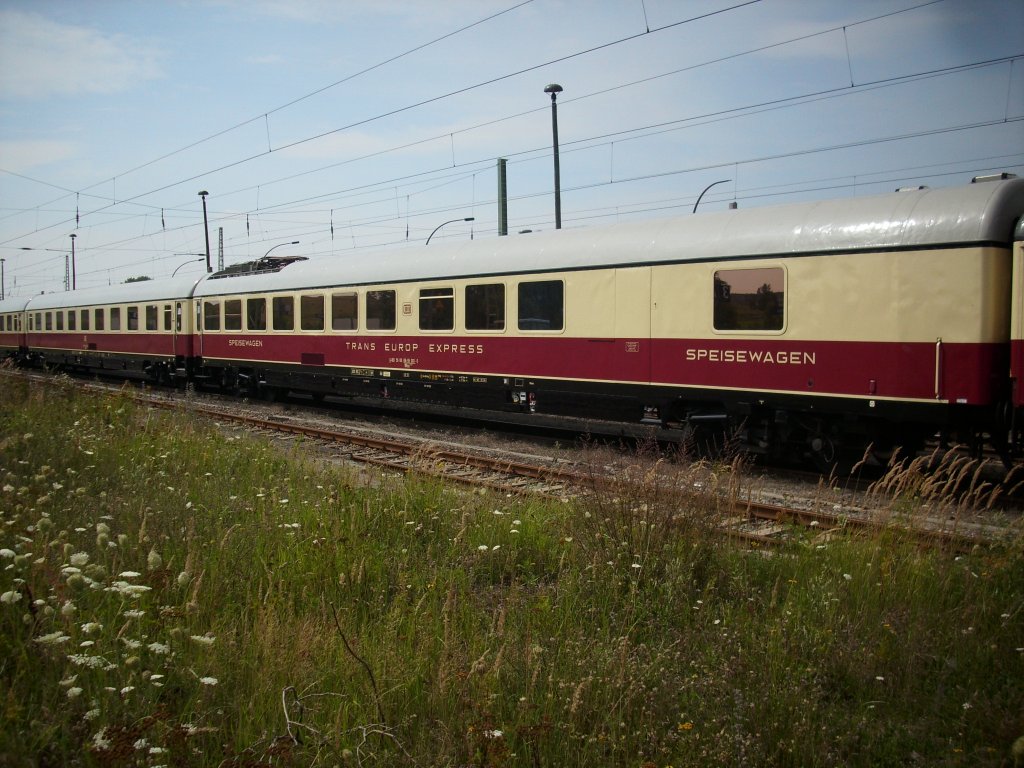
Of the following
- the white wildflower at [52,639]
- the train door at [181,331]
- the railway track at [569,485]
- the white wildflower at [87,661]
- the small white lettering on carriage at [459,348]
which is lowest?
the railway track at [569,485]

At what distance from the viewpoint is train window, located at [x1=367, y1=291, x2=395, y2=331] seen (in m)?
14.8

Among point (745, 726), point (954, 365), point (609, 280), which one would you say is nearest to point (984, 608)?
point (745, 726)

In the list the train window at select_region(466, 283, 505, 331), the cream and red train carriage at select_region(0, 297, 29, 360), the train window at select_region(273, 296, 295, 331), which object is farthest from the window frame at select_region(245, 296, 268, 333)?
the cream and red train carriage at select_region(0, 297, 29, 360)

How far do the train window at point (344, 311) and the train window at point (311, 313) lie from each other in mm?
511

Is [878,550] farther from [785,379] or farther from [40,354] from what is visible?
[40,354]

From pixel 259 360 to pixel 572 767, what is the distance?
1704 cm

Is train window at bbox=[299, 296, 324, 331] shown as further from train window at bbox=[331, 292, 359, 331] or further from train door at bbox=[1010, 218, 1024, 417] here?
train door at bbox=[1010, 218, 1024, 417]

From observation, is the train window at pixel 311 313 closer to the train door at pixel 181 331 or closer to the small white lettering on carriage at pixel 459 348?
the small white lettering on carriage at pixel 459 348

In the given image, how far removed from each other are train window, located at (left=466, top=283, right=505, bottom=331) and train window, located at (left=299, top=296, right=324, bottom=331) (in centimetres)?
480

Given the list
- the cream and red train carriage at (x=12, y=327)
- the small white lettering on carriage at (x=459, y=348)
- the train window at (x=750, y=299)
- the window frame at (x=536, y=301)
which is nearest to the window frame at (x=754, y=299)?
the train window at (x=750, y=299)

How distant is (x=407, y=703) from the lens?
141 inches

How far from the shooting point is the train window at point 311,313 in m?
16.7

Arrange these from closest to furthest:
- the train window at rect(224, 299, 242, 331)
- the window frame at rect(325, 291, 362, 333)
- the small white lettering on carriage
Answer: the small white lettering on carriage < the window frame at rect(325, 291, 362, 333) < the train window at rect(224, 299, 242, 331)

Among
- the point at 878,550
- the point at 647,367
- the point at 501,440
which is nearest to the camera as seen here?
the point at 878,550
